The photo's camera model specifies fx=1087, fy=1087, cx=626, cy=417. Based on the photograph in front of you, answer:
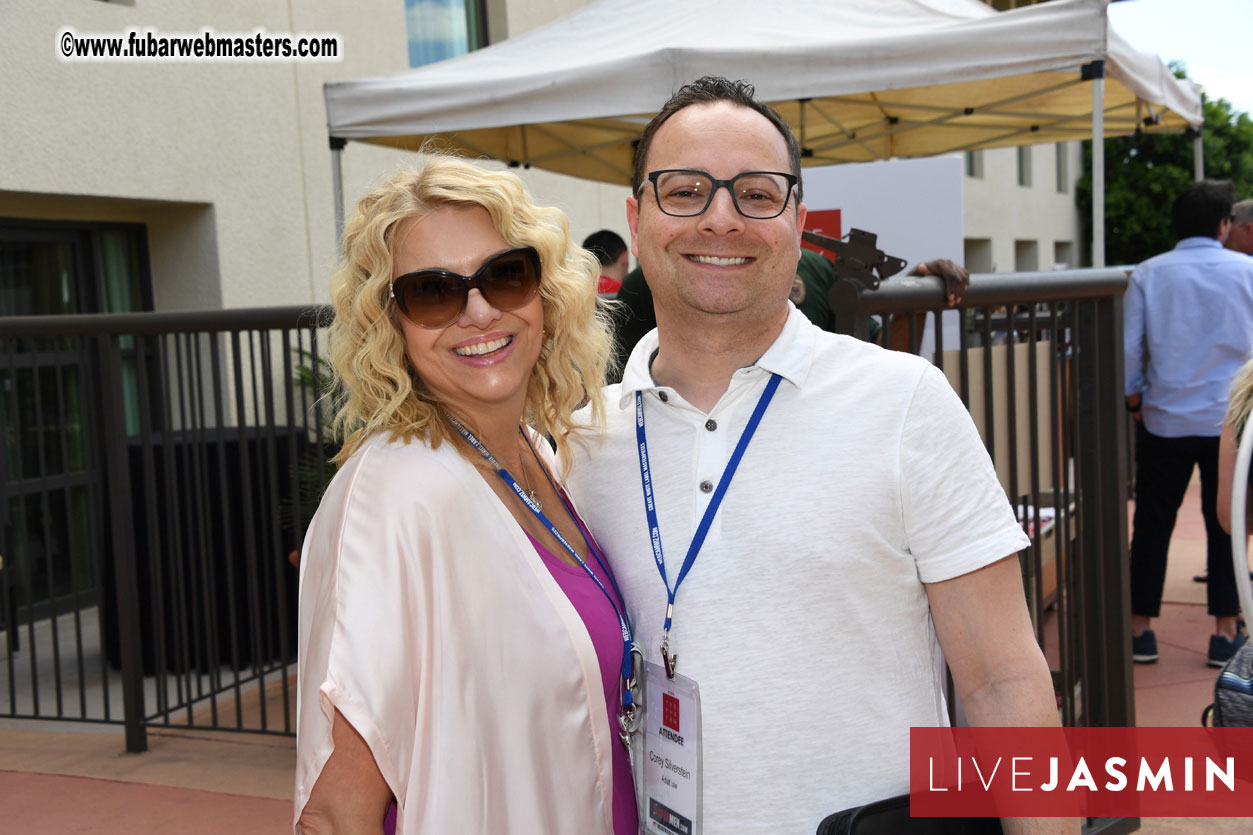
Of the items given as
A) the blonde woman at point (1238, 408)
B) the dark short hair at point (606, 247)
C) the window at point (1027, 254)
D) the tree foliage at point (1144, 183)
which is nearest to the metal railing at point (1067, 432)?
the blonde woman at point (1238, 408)

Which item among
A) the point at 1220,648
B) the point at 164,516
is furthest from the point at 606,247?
the point at 1220,648

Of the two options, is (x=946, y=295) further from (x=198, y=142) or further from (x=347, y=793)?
(x=198, y=142)

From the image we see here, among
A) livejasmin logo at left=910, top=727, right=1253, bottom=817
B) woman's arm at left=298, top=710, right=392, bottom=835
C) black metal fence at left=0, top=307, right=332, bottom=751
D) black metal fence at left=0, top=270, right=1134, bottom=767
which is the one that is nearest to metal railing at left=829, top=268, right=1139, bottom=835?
black metal fence at left=0, top=270, right=1134, bottom=767

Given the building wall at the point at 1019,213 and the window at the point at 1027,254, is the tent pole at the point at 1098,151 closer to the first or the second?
the building wall at the point at 1019,213

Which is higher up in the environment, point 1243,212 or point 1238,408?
point 1243,212

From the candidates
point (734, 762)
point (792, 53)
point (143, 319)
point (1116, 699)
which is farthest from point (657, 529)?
point (792, 53)

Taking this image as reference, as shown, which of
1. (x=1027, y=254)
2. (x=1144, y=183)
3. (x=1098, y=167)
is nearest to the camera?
(x=1098, y=167)

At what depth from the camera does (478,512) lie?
1782mm

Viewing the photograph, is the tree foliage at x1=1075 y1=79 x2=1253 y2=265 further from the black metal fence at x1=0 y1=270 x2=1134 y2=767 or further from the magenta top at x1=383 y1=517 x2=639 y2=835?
the magenta top at x1=383 y1=517 x2=639 y2=835

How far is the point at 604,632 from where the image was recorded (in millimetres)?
1833

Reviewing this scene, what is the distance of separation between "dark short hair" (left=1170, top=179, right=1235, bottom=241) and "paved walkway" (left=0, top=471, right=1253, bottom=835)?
2.13m

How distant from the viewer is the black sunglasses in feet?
6.19

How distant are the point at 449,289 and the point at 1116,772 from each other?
8.86 ft

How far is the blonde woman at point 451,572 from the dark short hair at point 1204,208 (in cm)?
459
